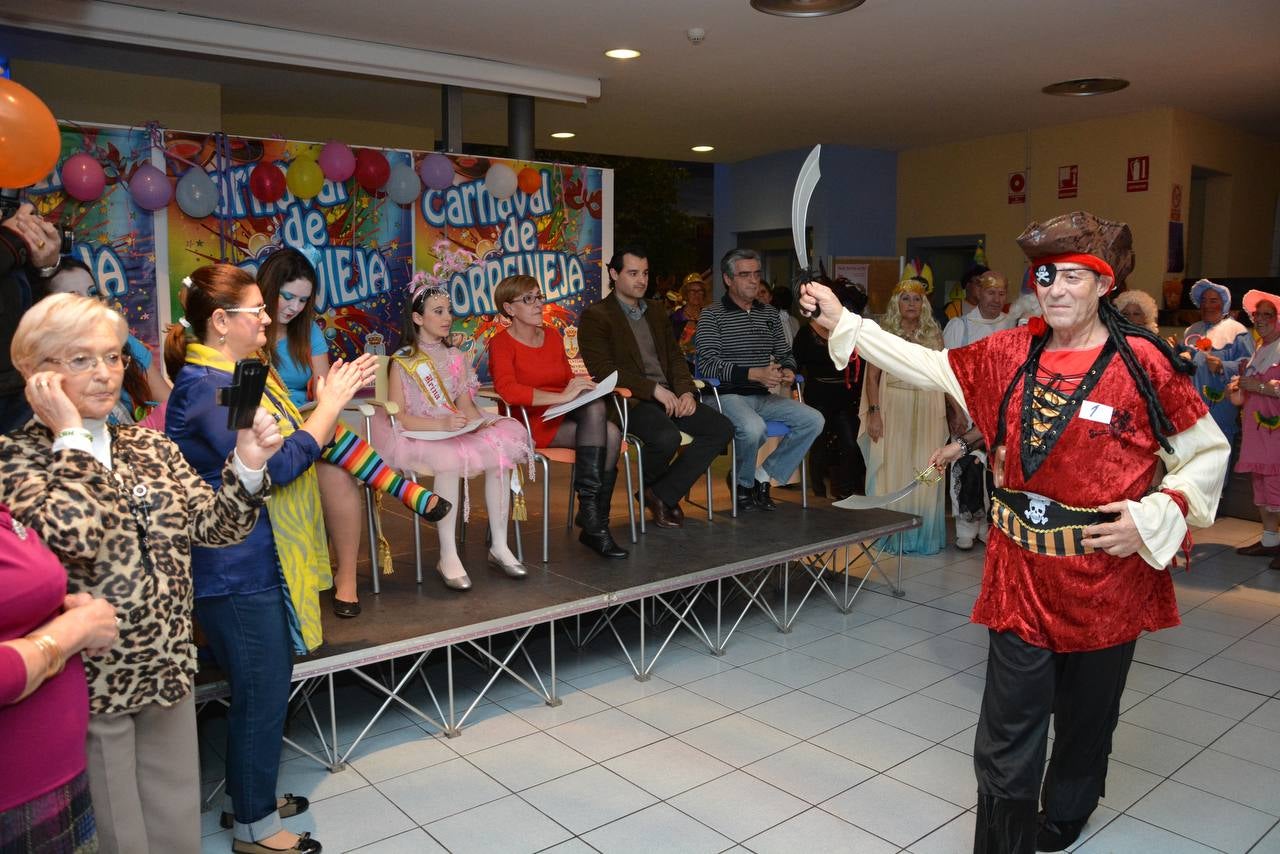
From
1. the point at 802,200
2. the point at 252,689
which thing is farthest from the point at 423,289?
the point at 802,200

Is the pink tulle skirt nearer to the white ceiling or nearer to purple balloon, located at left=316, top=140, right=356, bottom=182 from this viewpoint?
the white ceiling

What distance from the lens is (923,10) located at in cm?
530

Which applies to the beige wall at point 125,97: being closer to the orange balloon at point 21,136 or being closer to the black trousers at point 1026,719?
the orange balloon at point 21,136

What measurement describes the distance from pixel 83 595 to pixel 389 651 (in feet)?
5.20

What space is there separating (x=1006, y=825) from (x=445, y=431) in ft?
7.97

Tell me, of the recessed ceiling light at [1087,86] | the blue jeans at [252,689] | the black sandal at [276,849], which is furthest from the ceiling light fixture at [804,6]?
the black sandal at [276,849]

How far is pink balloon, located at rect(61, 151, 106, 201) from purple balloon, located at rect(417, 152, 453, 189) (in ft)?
6.48

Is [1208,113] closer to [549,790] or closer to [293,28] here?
[293,28]

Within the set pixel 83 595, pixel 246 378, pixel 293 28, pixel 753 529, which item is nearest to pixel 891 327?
pixel 753 529

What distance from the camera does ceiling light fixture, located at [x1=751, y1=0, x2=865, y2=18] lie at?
5.03 m

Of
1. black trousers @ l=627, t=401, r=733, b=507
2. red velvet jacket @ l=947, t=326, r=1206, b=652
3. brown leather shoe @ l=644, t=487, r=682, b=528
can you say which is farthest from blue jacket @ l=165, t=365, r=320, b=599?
brown leather shoe @ l=644, t=487, r=682, b=528

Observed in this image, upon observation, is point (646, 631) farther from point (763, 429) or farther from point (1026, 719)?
point (1026, 719)

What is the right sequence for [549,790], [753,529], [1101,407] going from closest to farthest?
[1101,407], [549,790], [753,529]

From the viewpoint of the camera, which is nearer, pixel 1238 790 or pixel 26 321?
pixel 26 321
